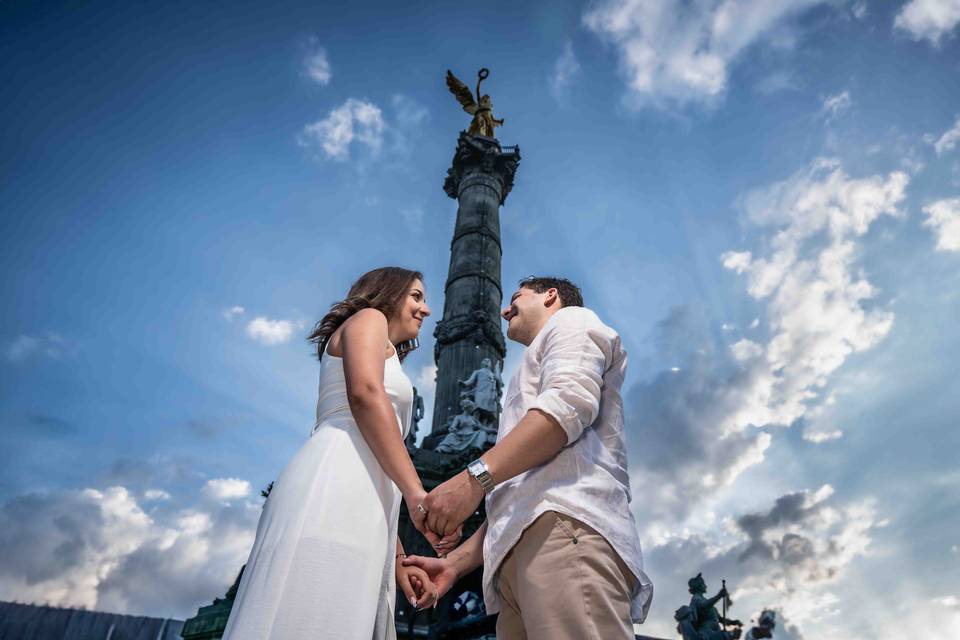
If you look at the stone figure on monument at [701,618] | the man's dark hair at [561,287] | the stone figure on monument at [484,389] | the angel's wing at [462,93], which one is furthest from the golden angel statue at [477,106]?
the man's dark hair at [561,287]

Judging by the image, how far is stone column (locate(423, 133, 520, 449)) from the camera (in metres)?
12.3

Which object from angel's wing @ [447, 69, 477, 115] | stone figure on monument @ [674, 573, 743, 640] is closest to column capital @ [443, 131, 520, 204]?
angel's wing @ [447, 69, 477, 115]

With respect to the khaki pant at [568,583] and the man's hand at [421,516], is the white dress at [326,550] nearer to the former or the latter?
the man's hand at [421,516]

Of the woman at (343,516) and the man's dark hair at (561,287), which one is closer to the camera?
the woman at (343,516)

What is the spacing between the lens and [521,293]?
2148mm

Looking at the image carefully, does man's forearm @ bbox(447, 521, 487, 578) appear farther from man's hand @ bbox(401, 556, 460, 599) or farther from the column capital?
the column capital

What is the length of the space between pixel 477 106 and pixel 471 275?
6.85 m

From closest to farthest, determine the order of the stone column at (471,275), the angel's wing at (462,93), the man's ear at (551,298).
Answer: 1. the man's ear at (551,298)
2. the stone column at (471,275)
3. the angel's wing at (462,93)

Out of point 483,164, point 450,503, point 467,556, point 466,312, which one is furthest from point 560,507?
point 483,164

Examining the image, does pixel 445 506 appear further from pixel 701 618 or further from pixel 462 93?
pixel 462 93

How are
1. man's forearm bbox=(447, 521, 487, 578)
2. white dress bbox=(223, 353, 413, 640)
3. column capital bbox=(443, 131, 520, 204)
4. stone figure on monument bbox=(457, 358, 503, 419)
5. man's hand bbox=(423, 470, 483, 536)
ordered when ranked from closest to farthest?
1. white dress bbox=(223, 353, 413, 640)
2. man's hand bbox=(423, 470, 483, 536)
3. man's forearm bbox=(447, 521, 487, 578)
4. stone figure on monument bbox=(457, 358, 503, 419)
5. column capital bbox=(443, 131, 520, 204)

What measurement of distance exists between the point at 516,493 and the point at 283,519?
1.96 ft

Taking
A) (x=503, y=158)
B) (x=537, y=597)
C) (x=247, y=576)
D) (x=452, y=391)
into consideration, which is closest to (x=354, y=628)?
(x=247, y=576)

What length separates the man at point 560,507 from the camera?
4.31 feet
